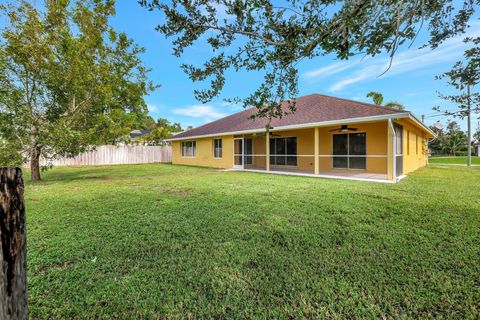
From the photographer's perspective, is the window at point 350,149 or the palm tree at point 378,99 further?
the palm tree at point 378,99

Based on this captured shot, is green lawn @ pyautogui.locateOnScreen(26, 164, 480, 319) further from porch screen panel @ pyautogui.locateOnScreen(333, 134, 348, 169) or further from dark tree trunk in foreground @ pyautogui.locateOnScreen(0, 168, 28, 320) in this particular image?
porch screen panel @ pyautogui.locateOnScreen(333, 134, 348, 169)

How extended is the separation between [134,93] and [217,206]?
298 inches

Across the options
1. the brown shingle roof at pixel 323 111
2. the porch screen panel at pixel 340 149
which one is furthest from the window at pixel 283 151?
the porch screen panel at pixel 340 149

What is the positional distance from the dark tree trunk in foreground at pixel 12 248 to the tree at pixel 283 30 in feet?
6.65

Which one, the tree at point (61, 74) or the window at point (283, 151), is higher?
the tree at point (61, 74)

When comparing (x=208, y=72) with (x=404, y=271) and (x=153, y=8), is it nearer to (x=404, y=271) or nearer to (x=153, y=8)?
(x=153, y=8)

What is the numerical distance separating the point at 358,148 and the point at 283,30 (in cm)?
1145

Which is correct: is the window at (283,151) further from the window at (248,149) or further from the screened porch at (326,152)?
the window at (248,149)

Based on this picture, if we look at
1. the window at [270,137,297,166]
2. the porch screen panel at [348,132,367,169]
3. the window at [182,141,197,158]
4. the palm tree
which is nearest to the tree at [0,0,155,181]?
the window at [270,137,297,166]

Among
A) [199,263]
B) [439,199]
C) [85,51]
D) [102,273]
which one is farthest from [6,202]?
[85,51]

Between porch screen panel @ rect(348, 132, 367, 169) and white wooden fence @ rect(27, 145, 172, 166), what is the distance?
17.3 meters

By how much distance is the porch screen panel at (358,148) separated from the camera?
1213cm

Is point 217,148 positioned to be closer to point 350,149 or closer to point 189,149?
point 189,149

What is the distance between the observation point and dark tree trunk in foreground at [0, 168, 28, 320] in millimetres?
1142
